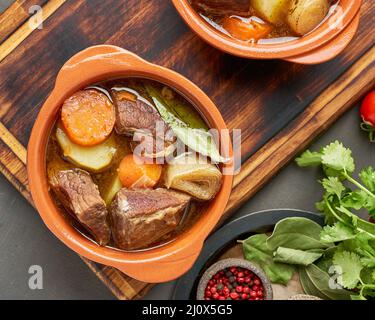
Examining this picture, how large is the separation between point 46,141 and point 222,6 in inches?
25.8

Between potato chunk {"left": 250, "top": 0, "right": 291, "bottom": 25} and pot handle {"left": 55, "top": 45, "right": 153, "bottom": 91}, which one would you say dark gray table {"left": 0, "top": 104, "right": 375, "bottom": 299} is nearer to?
potato chunk {"left": 250, "top": 0, "right": 291, "bottom": 25}

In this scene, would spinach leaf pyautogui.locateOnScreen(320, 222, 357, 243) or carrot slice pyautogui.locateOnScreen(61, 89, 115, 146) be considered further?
spinach leaf pyautogui.locateOnScreen(320, 222, 357, 243)

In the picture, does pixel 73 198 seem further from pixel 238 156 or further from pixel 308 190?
pixel 308 190

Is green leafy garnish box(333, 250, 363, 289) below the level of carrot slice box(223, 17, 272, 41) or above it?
below

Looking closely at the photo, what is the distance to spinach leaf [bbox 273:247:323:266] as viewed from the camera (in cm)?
196

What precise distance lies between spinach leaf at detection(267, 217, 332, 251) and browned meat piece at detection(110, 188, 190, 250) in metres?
0.37

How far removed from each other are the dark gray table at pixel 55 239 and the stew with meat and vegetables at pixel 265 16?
15.5 inches

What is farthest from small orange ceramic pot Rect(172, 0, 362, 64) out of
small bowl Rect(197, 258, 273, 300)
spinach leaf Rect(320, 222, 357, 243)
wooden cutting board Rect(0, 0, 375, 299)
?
small bowl Rect(197, 258, 273, 300)

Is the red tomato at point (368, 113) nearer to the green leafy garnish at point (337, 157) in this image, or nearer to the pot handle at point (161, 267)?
the green leafy garnish at point (337, 157)

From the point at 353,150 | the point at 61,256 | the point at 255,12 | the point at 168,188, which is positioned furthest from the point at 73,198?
the point at 353,150

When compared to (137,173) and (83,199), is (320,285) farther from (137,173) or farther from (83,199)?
(83,199)

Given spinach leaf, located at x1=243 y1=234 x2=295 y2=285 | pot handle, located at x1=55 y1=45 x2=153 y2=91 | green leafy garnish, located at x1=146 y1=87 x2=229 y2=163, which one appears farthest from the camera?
spinach leaf, located at x1=243 y1=234 x2=295 y2=285

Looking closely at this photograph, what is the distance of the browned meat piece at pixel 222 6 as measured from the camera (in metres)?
1.82

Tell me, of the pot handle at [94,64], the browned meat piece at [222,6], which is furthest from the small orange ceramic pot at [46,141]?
the browned meat piece at [222,6]
